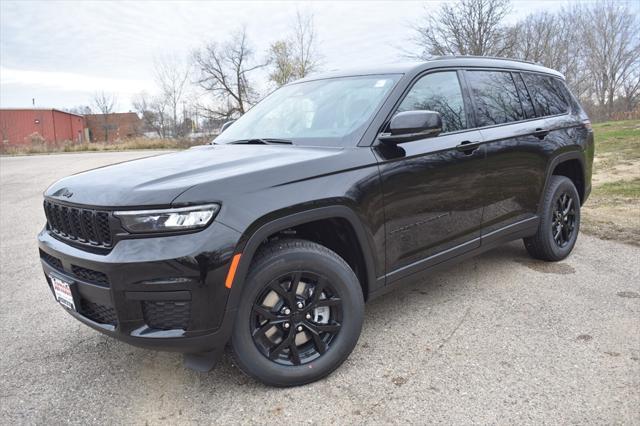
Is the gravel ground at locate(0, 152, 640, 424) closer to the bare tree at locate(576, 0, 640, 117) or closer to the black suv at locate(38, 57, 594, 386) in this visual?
the black suv at locate(38, 57, 594, 386)

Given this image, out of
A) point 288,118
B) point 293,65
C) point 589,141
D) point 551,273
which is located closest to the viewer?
point 288,118

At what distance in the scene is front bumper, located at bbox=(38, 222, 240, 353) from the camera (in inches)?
86.0

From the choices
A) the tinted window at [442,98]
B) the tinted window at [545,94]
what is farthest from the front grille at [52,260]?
the tinted window at [545,94]

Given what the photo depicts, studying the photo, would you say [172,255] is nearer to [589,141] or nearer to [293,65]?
[589,141]

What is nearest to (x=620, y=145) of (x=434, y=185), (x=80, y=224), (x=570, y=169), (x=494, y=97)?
(x=570, y=169)

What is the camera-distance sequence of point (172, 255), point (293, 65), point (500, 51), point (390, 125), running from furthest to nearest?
point (293, 65), point (500, 51), point (390, 125), point (172, 255)

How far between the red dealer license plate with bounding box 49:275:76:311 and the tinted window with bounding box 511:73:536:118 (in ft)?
12.1

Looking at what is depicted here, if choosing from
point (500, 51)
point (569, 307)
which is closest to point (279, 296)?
point (569, 307)

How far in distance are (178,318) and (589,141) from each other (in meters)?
4.38

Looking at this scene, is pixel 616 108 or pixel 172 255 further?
pixel 616 108

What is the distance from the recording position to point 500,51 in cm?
2397

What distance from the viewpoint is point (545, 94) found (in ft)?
14.6

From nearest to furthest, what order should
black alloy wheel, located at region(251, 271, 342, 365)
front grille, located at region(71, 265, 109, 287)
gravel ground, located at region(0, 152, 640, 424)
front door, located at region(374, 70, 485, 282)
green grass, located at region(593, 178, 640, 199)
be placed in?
1. front grille, located at region(71, 265, 109, 287)
2. gravel ground, located at region(0, 152, 640, 424)
3. black alloy wheel, located at region(251, 271, 342, 365)
4. front door, located at region(374, 70, 485, 282)
5. green grass, located at region(593, 178, 640, 199)

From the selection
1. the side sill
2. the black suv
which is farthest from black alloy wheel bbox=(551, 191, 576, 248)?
the black suv
